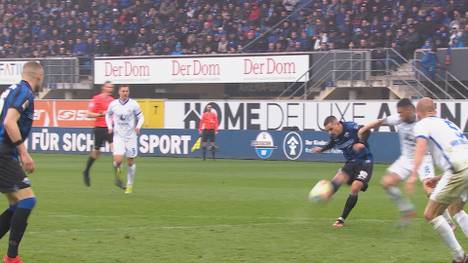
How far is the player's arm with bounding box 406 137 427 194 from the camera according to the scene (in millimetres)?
10227

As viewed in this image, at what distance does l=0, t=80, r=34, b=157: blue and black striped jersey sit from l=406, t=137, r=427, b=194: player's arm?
14.3ft

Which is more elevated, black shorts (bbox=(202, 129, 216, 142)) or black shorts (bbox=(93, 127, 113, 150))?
black shorts (bbox=(93, 127, 113, 150))

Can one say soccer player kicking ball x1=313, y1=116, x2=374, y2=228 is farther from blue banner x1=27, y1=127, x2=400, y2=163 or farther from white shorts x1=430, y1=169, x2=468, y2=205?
blue banner x1=27, y1=127, x2=400, y2=163

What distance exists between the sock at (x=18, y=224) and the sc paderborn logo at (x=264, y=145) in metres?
24.0

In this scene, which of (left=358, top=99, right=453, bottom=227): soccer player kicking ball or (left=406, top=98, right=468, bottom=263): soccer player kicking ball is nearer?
(left=406, top=98, right=468, bottom=263): soccer player kicking ball

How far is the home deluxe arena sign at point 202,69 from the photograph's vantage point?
38.1 m

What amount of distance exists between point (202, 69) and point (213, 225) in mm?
27086

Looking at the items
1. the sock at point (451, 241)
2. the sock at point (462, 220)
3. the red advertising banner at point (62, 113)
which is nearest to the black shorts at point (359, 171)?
the sock at point (462, 220)

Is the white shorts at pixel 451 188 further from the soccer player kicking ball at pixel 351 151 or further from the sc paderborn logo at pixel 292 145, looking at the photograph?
the sc paderborn logo at pixel 292 145

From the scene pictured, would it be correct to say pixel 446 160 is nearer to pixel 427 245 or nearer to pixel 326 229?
pixel 427 245

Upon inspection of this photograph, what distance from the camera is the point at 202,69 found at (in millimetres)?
40750

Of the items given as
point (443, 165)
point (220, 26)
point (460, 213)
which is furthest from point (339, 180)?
point (220, 26)

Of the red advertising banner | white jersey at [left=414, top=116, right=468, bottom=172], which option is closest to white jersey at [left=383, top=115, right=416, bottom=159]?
white jersey at [left=414, top=116, right=468, bottom=172]

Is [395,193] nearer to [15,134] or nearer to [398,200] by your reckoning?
[398,200]
